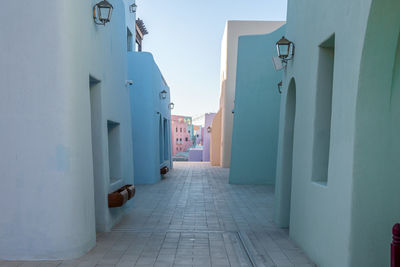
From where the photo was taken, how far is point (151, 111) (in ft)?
40.7

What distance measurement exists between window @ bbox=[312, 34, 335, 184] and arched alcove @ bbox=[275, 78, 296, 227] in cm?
155

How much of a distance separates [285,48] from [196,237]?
3481mm

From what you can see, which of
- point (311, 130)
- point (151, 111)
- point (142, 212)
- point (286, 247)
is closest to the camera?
point (311, 130)

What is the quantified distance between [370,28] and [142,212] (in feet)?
19.2

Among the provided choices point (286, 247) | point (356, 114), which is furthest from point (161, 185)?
point (356, 114)

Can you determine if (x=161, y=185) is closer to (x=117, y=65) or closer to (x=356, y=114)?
(x=117, y=65)

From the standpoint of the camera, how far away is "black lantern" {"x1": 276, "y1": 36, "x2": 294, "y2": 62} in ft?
17.8

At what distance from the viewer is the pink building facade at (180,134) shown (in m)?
52.4

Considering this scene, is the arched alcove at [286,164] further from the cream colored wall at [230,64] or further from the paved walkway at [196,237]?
the cream colored wall at [230,64]

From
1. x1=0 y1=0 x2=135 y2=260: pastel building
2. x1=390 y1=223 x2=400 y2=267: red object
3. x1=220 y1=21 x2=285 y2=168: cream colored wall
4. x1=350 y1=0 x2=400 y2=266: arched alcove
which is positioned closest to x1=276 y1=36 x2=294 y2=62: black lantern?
x1=350 y1=0 x2=400 y2=266: arched alcove

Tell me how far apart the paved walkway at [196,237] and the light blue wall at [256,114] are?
3.08 metres

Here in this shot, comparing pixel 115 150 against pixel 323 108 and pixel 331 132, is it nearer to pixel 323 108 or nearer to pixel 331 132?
pixel 323 108

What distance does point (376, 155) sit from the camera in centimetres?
316

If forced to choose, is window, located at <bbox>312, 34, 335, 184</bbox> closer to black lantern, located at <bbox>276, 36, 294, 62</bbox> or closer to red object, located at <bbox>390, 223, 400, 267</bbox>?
black lantern, located at <bbox>276, 36, 294, 62</bbox>
